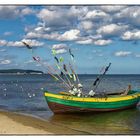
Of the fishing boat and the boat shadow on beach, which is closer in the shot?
the boat shadow on beach

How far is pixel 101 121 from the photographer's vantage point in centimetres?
1230

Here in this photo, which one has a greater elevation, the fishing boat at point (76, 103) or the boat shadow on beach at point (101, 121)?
the fishing boat at point (76, 103)

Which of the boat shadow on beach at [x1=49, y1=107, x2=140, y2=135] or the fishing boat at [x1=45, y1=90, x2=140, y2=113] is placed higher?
the fishing boat at [x1=45, y1=90, x2=140, y2=113]

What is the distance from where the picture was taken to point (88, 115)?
41.3 ft

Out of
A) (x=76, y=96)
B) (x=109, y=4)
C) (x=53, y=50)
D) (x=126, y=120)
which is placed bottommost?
(x=126, y=120)

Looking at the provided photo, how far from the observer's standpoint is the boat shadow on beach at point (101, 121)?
11031 mm

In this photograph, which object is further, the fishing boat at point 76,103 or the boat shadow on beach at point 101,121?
the fishing boat at point 76,103

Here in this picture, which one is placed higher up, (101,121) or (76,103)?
(76,103)

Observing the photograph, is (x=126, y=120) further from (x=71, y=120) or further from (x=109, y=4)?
(x=109, y=4)

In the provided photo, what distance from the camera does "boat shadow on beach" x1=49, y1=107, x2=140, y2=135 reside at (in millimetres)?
11031
